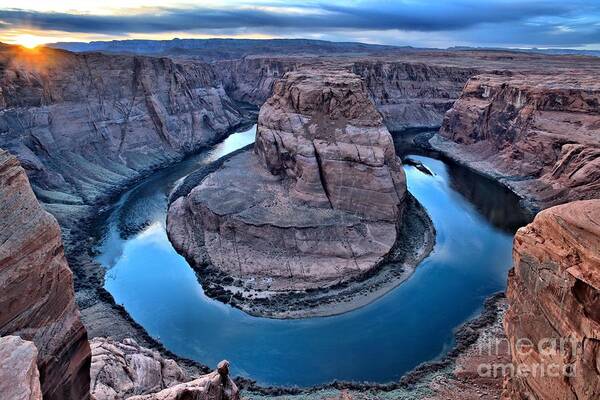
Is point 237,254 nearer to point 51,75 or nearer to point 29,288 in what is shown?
point 29,288

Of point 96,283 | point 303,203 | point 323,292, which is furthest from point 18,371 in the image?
point 303,203

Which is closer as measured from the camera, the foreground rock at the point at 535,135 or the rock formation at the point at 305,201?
the rock formation at the point at 305,201

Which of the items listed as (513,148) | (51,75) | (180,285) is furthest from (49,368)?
(513,148)

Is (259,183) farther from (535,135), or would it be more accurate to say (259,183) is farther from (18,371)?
(535,135)

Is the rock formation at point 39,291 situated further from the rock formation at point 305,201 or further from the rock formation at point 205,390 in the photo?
the rock formation at point 305,201

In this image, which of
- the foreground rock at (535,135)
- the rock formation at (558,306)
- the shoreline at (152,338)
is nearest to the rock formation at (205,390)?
the shoreline at (152,338)
